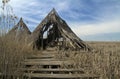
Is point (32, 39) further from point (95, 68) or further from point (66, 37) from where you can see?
point (95, 68)

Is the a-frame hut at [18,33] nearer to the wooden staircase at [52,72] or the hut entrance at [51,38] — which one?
the wooden staircase at [52,72]

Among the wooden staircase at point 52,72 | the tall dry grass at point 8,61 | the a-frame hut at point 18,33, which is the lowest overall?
the wooden staircase at point 52,72

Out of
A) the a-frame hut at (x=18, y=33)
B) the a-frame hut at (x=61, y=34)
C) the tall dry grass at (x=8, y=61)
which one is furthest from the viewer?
the a-frame hut at (x=61, y=34)

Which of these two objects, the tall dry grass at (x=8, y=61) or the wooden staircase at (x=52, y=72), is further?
the wooden staircase at (x=52, y=72)

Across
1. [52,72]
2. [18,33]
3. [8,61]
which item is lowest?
[52,72]

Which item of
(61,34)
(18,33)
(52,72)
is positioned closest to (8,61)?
(52,72)

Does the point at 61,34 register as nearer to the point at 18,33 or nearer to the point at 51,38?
the point at 51,38

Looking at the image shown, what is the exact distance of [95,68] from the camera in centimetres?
686

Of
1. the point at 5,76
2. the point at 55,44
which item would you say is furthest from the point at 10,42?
the point at 55,44

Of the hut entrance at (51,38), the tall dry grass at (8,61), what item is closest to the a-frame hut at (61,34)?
the hut entrance at (51,38)

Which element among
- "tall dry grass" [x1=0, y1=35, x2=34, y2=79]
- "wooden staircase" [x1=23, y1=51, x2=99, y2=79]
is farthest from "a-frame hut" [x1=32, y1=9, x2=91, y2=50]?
"tall dry grass" [x1=0, y1=35, x2=34, y2=79]

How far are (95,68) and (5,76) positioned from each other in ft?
7.25

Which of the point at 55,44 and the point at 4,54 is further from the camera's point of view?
the point at 55,44

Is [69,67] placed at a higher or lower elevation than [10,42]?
lower
